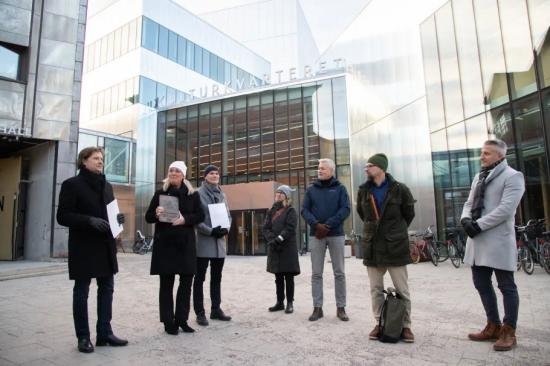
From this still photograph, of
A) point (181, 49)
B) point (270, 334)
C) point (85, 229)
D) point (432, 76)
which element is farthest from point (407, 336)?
point (181, 49)

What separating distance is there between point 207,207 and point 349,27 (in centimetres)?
1898

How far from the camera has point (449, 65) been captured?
47.6ft

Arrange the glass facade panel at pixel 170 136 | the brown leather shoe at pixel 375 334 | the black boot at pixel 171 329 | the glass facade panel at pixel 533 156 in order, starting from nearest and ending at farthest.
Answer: the brown leather shoe at pixel 375 334 < the black boot at pixel 171 329 < the glass facade panel at pixel 533 156 < the glass facade panel at pixel 170 136

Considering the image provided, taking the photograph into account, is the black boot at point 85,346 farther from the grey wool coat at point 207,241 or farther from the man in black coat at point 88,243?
the grey wool coat at point 207,241

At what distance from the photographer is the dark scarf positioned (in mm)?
3990

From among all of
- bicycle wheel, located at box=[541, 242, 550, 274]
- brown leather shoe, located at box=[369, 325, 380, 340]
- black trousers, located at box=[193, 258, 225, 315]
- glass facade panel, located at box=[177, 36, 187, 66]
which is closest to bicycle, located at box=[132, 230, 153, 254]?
glass facade panel, located at box=[177, 36, 187, 66]

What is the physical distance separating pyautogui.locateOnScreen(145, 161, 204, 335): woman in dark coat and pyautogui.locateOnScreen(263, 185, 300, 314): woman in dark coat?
1.49 m

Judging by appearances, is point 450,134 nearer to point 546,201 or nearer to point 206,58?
point 546,201

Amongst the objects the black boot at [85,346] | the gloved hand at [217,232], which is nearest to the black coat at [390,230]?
the gloved hand at [217,232]

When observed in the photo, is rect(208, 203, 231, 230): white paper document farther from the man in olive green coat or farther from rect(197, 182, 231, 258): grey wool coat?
the man in olive green coat

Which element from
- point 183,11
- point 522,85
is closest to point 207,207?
point 522,85

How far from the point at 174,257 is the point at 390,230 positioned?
229 cm

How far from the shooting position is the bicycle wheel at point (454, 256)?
466 inches

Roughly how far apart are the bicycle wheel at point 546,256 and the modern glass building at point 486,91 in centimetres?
236
